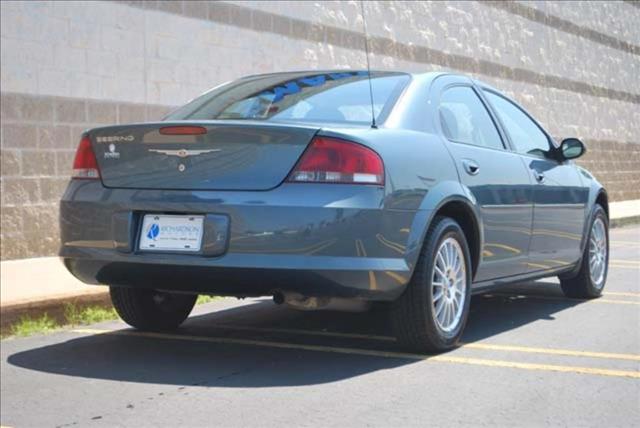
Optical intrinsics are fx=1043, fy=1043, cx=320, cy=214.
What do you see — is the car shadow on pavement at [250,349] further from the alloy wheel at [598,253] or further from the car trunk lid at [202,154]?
the car trunk lid at [202,154]

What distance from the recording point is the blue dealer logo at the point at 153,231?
16.9 ft

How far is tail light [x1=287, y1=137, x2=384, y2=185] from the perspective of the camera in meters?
4.95

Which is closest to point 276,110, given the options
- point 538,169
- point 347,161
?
point 347,161

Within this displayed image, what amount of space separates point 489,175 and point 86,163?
2310 millimetres

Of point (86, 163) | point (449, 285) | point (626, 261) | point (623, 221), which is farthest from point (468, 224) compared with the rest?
point (623, 221)

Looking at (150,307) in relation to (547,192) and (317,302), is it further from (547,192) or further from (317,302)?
(547,192)

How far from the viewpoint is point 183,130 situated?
5.18m

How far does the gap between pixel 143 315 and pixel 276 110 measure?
5.05 ft

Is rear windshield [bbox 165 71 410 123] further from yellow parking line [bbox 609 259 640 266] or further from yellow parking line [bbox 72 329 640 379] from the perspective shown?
yellow parking line [bbox 609 259 640 266]

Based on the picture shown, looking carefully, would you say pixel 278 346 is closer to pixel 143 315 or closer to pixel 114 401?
pixel 143 315

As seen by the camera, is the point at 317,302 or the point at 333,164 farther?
the point at 317,302

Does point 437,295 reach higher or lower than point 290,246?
lower

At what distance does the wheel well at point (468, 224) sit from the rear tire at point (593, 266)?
1830 millimetres

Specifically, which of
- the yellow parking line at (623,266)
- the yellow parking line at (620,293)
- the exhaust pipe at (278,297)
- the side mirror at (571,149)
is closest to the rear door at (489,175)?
the side mirror at (571,149)
